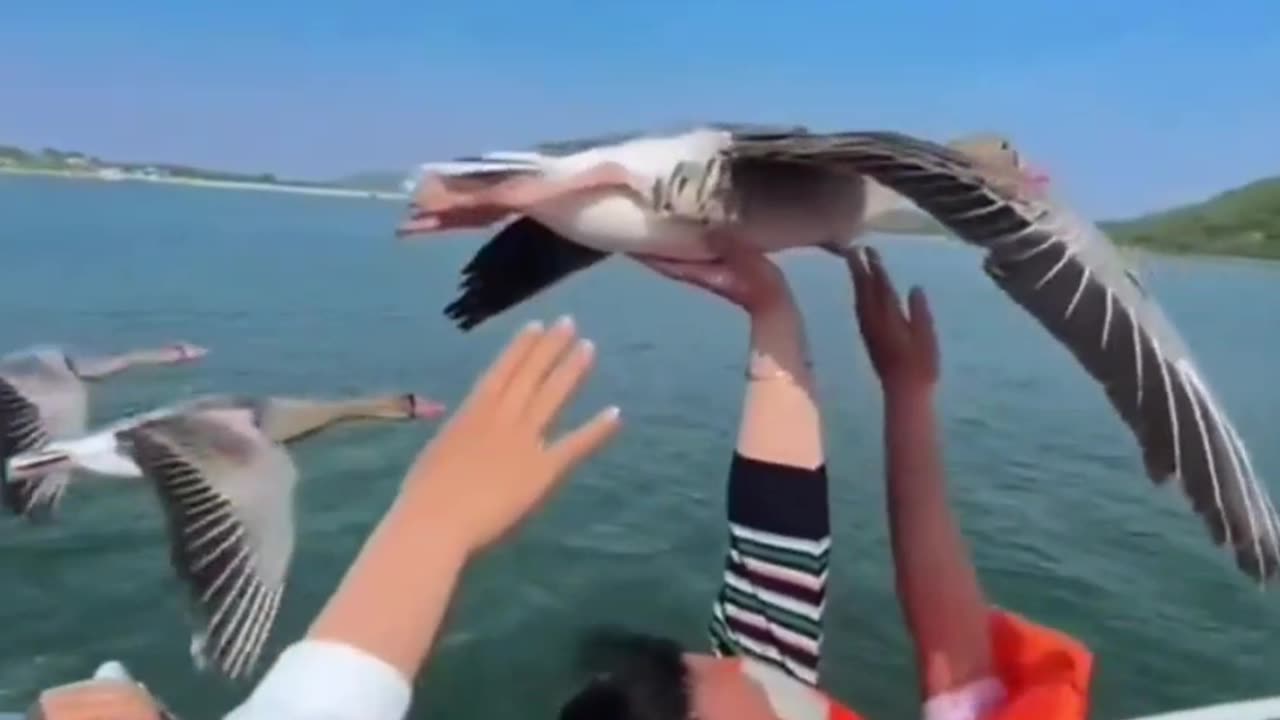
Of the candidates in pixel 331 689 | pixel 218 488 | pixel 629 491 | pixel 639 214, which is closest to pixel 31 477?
pixel 218 488

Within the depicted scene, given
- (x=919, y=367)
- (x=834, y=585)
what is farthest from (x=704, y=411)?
(x=919, y=367)

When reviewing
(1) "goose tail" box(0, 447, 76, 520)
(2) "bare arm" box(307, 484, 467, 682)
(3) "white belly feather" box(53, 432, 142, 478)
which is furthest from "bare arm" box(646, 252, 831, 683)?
(1) "goose tail" box(0, 447, 76, 520)

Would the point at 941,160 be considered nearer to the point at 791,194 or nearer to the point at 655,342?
the point at 791,194

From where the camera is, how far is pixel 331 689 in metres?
0.47

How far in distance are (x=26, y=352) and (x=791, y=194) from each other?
1.08m

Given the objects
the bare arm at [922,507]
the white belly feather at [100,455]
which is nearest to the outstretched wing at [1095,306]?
the bare arm at [922,507]

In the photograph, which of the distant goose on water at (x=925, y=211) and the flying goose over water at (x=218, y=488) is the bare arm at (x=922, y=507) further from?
the flying goose over water at (x=218, y=488)

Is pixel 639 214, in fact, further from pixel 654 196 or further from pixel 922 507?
pixel 922 507

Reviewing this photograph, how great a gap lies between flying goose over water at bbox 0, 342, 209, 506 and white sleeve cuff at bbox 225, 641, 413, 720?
105cm

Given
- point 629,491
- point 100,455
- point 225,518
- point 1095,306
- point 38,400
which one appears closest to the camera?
point 1095,306

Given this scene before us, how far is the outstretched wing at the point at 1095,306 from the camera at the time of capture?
63 centimetres

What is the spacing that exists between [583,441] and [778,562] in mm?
204

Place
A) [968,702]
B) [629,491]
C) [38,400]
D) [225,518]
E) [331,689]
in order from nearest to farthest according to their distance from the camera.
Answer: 1. [331,689]
2. [968,702]
3. [225,518]
4. [38,400]
5. [629,491]

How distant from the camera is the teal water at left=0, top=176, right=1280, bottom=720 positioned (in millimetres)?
1694
